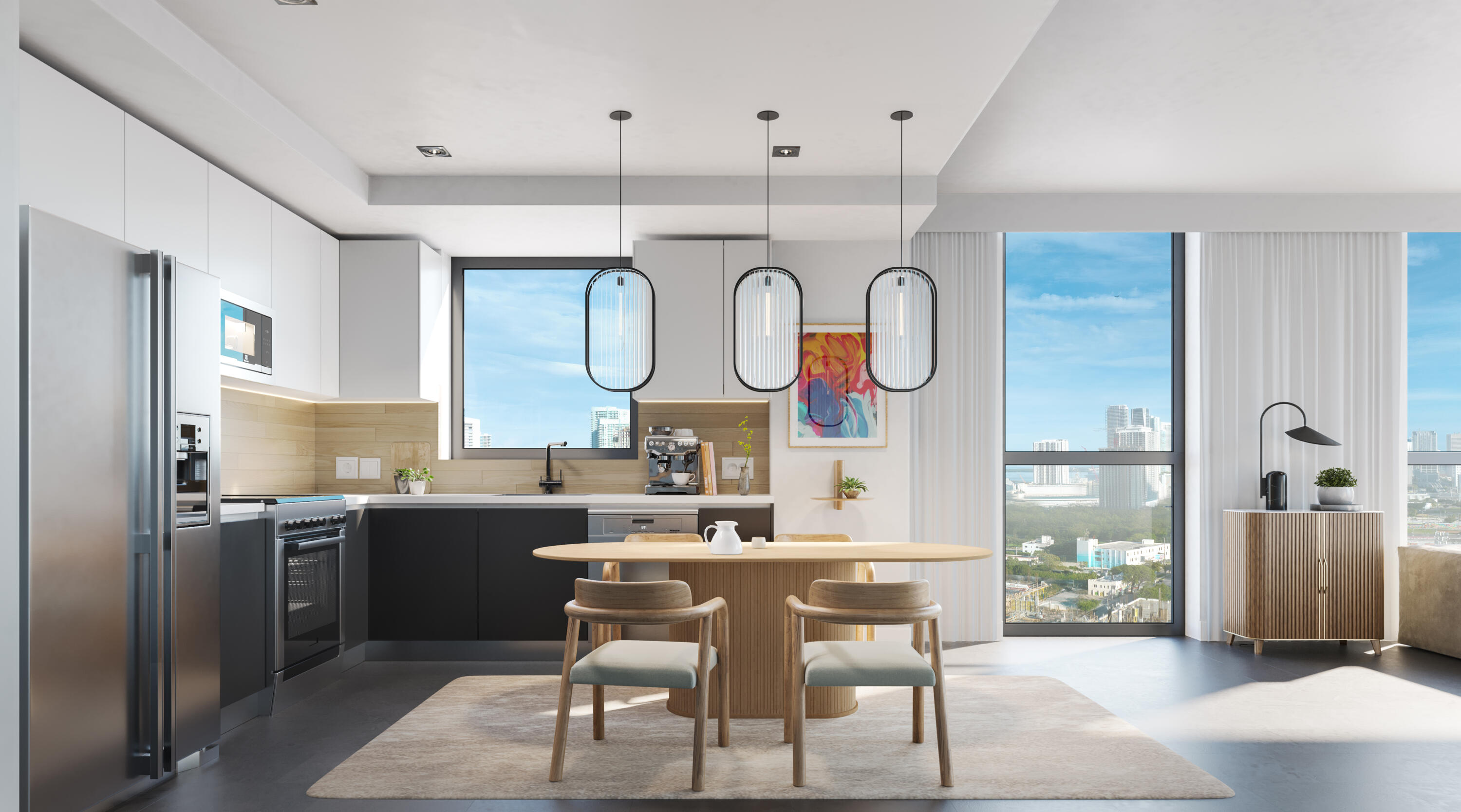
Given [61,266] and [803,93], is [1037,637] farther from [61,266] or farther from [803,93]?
[61,266]

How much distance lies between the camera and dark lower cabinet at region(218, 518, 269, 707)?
3.48 metres

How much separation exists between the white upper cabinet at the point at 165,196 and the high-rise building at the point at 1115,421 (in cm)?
496

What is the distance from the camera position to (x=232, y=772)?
3064 mm

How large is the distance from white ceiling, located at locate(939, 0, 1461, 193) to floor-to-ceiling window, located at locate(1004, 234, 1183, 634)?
63 cm

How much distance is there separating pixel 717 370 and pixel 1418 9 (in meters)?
3.32

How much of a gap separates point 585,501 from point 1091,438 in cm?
316

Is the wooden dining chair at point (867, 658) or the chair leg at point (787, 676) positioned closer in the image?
the wooden dining chair at point (867, 658)

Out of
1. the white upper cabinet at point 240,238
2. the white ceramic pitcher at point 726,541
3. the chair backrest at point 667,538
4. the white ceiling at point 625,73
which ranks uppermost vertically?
the white ceiling at point 625,73

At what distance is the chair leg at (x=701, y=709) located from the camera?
9.30ft

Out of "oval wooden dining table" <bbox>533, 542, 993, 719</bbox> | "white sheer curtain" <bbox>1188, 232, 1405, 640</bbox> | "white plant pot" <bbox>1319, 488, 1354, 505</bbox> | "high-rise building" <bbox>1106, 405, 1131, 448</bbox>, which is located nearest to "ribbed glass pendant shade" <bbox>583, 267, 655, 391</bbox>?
"oval wooden dining table" <bbox>533, 542, 993, 719</bbox>

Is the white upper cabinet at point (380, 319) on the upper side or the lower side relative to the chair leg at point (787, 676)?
upper

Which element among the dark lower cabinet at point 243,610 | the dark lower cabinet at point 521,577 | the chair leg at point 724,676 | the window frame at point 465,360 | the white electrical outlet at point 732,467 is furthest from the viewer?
the window frame at point 465,360

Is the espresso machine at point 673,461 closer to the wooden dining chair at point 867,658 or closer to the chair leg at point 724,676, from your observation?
the chair leg at point 724,676

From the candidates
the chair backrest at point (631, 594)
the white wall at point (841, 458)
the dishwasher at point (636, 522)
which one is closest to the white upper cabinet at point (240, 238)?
the dishwasher at point (636, 522)
